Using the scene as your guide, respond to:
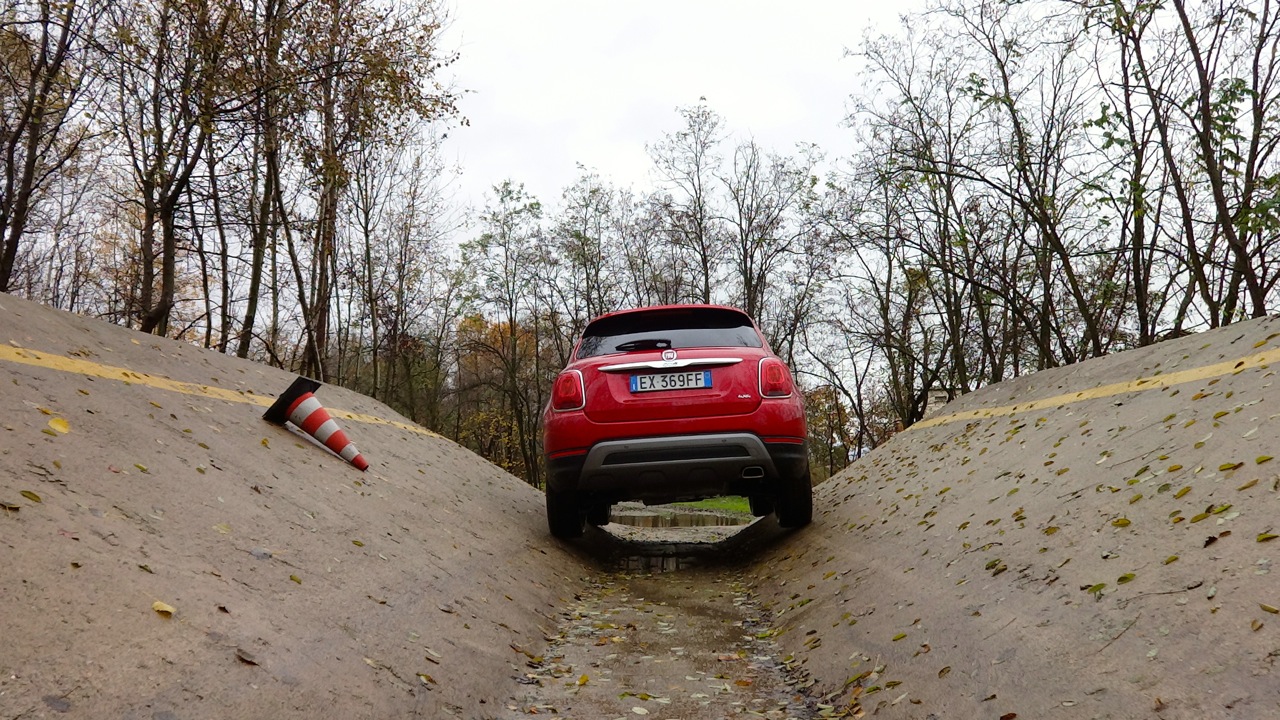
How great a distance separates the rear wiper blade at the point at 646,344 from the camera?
6.36 m

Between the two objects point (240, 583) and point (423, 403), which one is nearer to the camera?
point (240, 583)

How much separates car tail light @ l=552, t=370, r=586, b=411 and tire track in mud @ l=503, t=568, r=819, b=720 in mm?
1591

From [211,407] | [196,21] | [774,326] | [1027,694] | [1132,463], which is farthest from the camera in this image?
[774,326]

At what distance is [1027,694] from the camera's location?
288cm

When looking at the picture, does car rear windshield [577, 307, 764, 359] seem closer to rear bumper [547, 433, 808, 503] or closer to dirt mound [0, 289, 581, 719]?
rear bumper [547, 433, 808, 503]

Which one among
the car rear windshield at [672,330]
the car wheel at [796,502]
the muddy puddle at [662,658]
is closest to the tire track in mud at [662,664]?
the muddy puddle at [662,658]

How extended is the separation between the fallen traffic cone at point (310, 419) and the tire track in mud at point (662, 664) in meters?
2.79

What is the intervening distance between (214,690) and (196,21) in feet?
35.9

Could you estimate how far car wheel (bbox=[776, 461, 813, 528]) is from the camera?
→ 7148 millimetres

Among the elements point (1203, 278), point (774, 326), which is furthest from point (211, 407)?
point (774, 326)

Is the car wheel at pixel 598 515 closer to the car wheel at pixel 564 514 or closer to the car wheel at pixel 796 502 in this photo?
the car wheel at pixel 564 514

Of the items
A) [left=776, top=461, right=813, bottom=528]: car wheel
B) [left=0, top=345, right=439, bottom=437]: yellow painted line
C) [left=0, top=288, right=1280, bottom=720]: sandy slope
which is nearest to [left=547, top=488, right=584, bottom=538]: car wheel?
[left=0, top=288, right=1280, bottom=720]: sandy slope

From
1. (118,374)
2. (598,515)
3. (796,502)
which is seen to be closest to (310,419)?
(118,374)

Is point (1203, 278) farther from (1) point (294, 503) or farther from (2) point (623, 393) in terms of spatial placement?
(1) point (294, 503)
